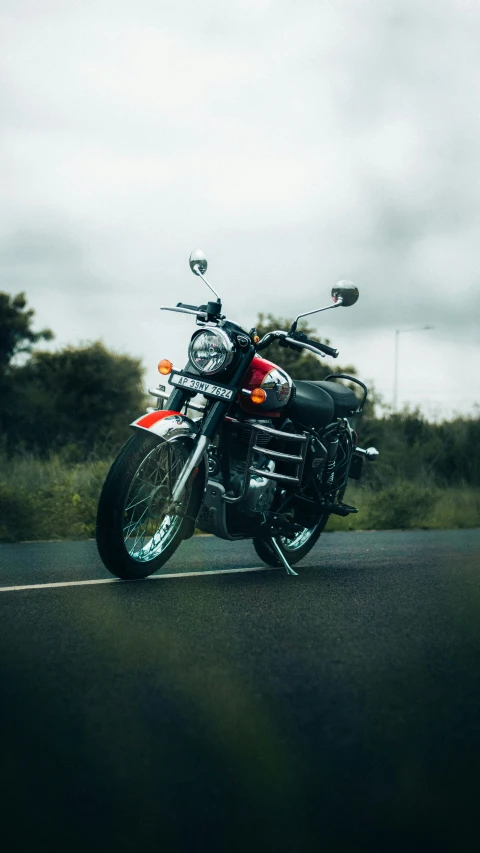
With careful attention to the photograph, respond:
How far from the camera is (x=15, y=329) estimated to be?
4425 cm

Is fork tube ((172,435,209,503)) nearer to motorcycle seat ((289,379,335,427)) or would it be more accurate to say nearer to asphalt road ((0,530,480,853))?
asphalt road ((0,530,480,853))

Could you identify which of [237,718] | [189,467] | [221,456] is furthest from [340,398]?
[237,718]

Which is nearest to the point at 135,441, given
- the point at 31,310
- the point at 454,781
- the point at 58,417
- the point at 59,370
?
the point at 454,781

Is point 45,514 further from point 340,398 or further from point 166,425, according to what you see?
point 166,425

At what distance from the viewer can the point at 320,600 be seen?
215 inches

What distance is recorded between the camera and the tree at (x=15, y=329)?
4372cm

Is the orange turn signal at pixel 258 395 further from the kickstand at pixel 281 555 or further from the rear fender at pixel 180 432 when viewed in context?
the kickstand at pixel 281 555

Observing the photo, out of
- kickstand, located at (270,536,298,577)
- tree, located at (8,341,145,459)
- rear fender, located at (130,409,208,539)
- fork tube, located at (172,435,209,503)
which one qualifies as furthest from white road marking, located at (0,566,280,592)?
tree, located at (8,341,145,459)

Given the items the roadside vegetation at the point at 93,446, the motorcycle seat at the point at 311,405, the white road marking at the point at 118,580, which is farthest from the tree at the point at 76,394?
the white road marking at the point at 118,580

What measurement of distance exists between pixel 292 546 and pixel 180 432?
1.94 m

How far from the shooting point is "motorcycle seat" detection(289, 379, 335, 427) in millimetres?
6762

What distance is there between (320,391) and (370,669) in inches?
131

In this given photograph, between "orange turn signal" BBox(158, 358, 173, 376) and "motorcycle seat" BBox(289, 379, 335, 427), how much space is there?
3.17ft

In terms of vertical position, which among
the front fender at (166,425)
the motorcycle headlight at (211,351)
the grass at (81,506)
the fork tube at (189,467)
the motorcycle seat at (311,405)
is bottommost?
the grass at (81,506)
